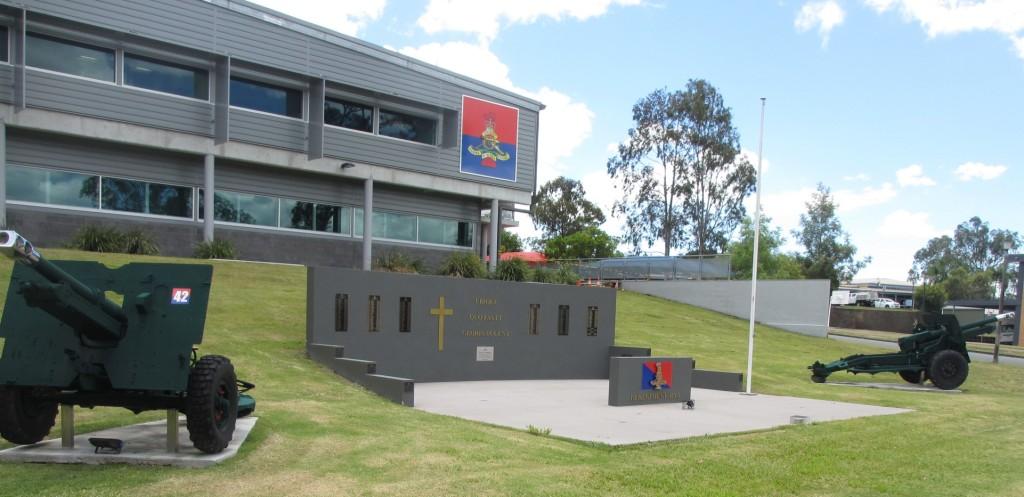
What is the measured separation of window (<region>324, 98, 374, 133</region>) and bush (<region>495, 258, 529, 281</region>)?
790 cm

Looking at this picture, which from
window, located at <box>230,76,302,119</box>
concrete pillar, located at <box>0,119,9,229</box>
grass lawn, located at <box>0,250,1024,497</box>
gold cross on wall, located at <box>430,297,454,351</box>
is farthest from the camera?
window, located at <box>230,76,302,119</box>

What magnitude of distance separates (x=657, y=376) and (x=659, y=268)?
25.8m

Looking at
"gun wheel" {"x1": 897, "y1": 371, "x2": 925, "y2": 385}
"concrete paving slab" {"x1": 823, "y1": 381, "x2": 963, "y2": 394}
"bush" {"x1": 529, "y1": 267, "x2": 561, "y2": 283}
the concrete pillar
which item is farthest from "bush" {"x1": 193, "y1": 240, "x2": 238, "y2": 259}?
"gun wheel" {"x1": 897, "y1": 371, "x2": 925, "y2": 385}

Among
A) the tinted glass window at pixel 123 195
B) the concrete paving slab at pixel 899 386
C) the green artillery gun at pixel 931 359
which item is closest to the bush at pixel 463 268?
the tinted glass window at pixel 123 195

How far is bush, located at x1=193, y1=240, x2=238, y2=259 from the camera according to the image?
2389 cm

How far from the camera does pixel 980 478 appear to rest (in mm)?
8234

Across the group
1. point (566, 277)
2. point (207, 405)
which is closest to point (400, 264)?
point (566, 277)

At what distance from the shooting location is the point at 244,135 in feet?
86.3

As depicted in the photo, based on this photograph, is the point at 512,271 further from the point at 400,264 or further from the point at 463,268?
the point at 400,264

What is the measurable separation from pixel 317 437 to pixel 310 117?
20918 millimetres

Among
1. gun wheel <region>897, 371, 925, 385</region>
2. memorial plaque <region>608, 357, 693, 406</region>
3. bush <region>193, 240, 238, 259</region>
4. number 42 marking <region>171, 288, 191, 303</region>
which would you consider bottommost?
gun wheel <region>897, 371, 925, 385</region>

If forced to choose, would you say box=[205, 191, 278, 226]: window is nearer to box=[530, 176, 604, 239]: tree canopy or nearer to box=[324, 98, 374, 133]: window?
box=[324, 98, 374, 133]: window

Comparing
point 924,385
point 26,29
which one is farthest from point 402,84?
Answer: point 924,385

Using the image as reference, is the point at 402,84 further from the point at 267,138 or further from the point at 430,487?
the point at 430,487
